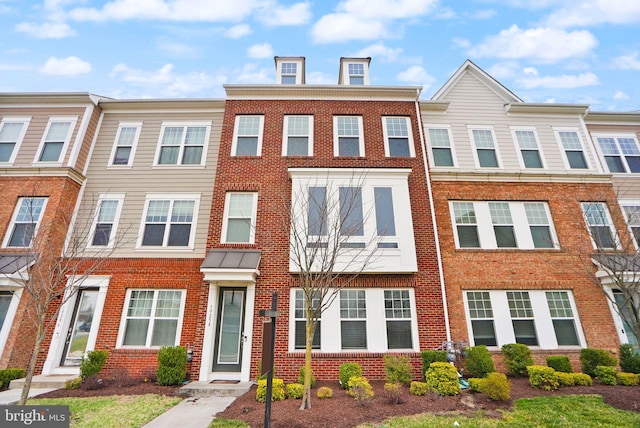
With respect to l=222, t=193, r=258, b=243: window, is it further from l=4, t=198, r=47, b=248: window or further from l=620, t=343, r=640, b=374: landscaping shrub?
l=620, t=343, r=640, b=374: landscaping shrub

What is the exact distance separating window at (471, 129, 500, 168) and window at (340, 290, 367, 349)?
25.6 feet

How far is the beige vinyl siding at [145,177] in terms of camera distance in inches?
444

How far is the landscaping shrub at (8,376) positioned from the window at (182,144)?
7.98m

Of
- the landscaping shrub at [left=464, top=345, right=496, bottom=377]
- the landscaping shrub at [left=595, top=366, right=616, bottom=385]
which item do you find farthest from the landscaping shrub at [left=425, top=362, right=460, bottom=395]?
the landscaping shrub at [left=595, top=366, right=616, bottom=385]

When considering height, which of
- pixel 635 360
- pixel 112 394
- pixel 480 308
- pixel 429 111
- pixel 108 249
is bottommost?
pixel 112 394

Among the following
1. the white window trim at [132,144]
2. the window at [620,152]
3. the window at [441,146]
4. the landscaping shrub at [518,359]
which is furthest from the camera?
the window at [620,152]

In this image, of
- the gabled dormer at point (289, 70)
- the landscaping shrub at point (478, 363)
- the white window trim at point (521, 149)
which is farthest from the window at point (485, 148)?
the gabled dormer at point (289, 70)

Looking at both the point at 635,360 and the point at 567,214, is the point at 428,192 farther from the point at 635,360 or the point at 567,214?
the point at 635,360

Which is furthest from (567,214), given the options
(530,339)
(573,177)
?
(530,339)

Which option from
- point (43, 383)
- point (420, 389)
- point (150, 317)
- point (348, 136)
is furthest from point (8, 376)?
point (348, 136)

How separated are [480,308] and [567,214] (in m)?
5.38

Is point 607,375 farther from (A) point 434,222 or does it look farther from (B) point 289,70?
(B) point 289,70

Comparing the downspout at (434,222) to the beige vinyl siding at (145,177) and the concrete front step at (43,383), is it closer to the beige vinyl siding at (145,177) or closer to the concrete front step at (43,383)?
the beige vinyl siding at (145,177)

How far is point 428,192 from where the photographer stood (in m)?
11.4
